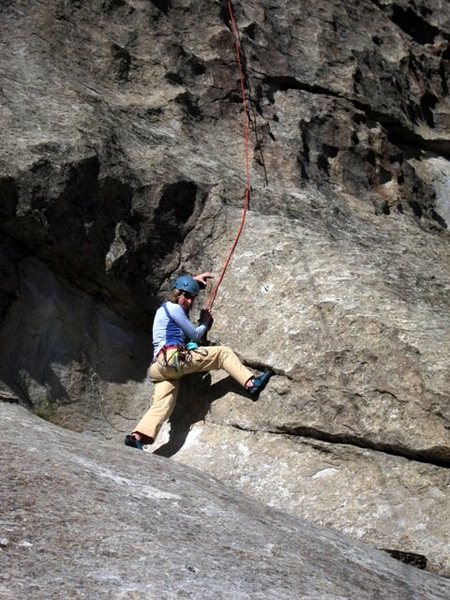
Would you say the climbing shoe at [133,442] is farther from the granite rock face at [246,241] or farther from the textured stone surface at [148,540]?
the textured stone surface at [148,540]

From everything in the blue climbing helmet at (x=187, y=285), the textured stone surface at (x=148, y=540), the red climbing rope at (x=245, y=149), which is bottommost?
the textured stone surface at (x=148, y=540)

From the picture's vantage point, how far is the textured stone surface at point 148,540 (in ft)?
16.3

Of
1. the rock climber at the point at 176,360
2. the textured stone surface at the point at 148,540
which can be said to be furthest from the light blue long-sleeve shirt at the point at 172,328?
the textured stone surface at the point at 148,540

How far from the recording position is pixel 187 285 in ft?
32.5

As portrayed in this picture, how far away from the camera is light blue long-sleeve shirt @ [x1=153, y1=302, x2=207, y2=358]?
9633 millimetres

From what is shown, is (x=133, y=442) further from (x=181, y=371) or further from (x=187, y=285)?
(x=187, y=285)

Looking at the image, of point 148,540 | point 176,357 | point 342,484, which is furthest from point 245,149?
point 148,540

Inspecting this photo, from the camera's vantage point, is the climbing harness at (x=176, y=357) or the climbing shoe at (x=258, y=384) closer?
the climbing shoe at (x=258, y=384)

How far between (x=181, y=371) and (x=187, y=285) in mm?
1001

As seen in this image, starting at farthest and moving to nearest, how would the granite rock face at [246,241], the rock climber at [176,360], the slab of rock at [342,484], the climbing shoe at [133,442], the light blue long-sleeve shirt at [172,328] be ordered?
1. the light blue long-sleeve shirt at [172,328]
2. the rock climber at [176,360]
3. the climbing shoe at [133,442]
4. the granite rock face at [246,241]
5. the slab of rock at [342,484]

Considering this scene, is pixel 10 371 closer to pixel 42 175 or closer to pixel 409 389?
pixel 42 175

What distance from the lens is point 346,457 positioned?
28.2ft

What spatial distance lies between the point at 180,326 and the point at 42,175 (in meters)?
2.16

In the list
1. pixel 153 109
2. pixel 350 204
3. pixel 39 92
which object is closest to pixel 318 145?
pixel 350 204
